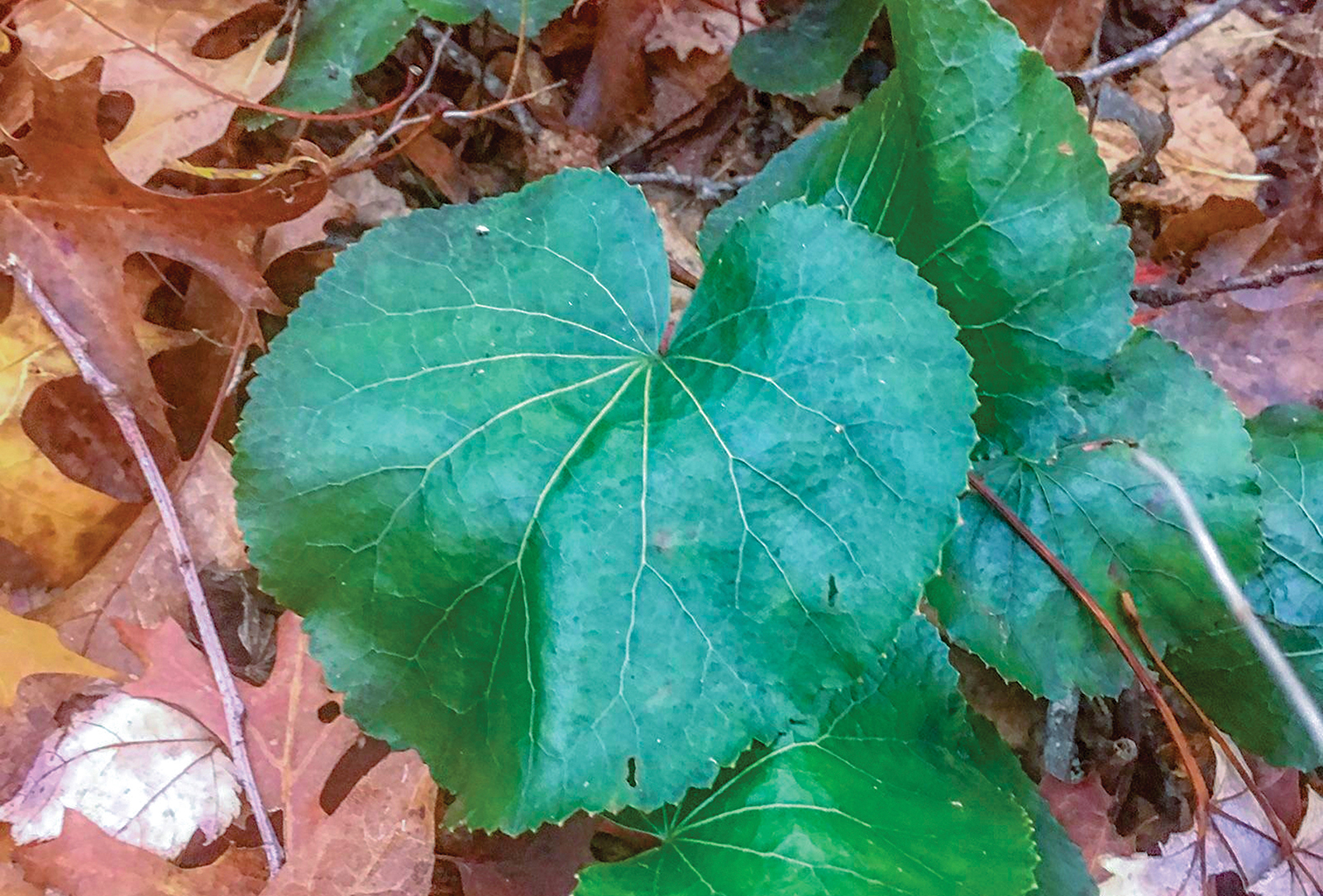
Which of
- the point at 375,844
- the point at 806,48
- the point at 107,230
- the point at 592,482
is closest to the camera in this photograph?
the point at 592,482

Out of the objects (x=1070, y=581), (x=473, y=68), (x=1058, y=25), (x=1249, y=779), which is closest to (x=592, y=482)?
(x=1070, y=581)

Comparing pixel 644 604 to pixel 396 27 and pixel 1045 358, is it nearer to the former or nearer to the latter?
pixel 1045 358

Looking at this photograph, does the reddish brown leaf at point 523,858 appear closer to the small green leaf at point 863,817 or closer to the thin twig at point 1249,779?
the small green leaf at point 863,817

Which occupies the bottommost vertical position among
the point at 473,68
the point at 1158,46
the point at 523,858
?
the point at 523,858

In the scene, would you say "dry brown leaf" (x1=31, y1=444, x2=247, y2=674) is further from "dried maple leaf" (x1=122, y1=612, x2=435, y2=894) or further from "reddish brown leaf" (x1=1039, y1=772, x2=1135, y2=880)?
"reddish brown leaf" (x1=1039, y1=772, x2=1135, y2=880)

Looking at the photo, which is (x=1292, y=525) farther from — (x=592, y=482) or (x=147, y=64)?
(x=147, y=64)
